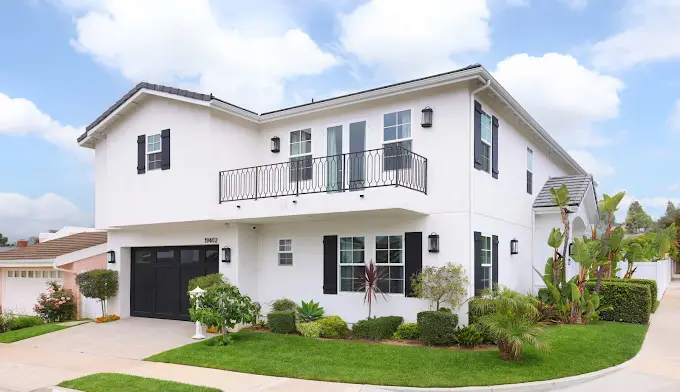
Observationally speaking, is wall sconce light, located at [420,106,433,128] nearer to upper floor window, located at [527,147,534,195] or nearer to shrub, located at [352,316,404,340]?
shrub, located at [352,316,404,340]

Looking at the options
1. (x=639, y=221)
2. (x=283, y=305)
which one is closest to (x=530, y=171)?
(x=283, y=305)

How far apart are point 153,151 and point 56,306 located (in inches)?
237

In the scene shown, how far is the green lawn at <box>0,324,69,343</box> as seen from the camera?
566 inches

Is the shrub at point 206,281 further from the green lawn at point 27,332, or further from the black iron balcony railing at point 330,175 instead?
the green lawn at point 27,332

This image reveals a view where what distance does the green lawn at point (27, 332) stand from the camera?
14.4m

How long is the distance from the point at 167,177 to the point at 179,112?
A: 71.4 inches

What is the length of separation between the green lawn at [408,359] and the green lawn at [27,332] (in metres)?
5.38

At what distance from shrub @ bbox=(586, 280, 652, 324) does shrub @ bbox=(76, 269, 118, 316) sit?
A: 1412 cm

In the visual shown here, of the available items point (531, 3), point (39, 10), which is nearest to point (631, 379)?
point (531, 3)

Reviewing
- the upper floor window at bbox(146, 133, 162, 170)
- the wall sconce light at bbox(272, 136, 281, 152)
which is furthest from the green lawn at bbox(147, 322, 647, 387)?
the upper floor window at bbox(146, 133, 162, 170)

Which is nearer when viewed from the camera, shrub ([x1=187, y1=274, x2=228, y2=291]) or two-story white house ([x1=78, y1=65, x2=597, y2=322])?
two-story white house ([x1=78, y1=65, x2=597, y2=322])

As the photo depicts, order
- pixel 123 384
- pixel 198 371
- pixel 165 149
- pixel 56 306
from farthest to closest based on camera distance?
pixel 56 306
pixel 165 149
pixel 198 371
pixel 123 384

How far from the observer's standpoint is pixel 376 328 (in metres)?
11.9

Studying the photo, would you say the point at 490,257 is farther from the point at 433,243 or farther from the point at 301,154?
the point at 301,154
